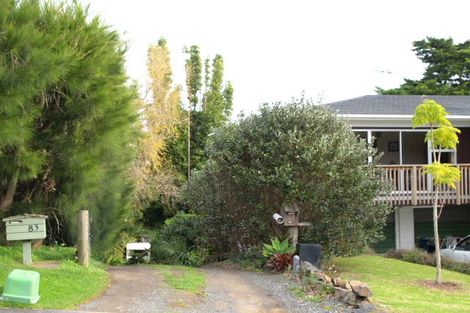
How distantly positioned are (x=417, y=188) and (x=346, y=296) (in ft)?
38.6

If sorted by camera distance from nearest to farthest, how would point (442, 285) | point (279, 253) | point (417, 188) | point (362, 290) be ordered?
point (362, 290)
point (442, 285)
point (279, 253)
point (417, 188)

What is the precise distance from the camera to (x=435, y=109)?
40.8 feet

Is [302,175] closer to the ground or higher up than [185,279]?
higher up

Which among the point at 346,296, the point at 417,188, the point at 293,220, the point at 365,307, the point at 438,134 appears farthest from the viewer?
the point at 417,188

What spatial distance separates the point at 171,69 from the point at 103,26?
53.1 feet

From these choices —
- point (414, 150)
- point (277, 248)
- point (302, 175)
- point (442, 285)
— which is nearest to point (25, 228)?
point (277, 248)

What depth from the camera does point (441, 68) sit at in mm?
42625

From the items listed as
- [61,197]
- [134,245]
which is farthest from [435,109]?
[134,245]

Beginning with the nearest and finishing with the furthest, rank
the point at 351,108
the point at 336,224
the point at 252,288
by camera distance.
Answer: the point at 252,288
the point at 336,224
the point at 351,108

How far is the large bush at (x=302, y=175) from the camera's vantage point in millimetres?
13656

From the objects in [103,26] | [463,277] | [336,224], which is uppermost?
[103,26]

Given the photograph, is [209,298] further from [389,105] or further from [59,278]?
[389,105]

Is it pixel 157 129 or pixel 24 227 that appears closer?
pixel 24 227

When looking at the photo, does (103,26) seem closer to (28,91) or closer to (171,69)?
(28,91)
